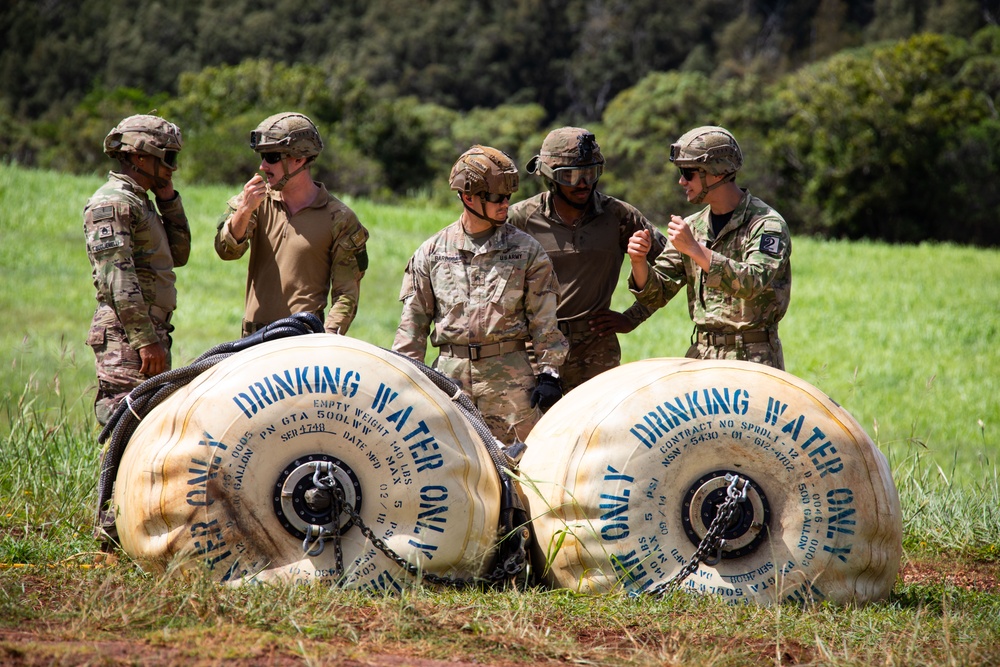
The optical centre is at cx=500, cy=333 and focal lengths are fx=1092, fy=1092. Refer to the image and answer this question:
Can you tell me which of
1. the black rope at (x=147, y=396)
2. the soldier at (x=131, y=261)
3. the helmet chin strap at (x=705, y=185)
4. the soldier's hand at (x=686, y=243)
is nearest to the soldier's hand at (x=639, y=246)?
the soldier's hand at (x=686, y=243)

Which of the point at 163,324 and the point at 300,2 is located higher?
the point at 300,2

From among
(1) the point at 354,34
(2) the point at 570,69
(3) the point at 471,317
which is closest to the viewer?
(3) the point at 471,317

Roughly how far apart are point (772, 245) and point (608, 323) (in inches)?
48.1

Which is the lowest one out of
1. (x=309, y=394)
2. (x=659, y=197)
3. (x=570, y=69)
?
(x=309, y=394)

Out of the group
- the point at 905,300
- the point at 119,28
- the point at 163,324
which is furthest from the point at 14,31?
the point at 163,324

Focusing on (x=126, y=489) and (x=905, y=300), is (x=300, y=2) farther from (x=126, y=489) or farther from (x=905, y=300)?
(x=126, y=489)

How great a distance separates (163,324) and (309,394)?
6.71 feet

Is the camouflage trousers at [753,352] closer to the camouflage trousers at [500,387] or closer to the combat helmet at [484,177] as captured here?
the camouflage trousers at [500,387]

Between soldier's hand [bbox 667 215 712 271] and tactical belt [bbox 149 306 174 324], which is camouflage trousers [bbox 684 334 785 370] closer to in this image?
soldier's hand [bbox 667 215 712 271]

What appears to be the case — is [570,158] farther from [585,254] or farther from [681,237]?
[681,237]

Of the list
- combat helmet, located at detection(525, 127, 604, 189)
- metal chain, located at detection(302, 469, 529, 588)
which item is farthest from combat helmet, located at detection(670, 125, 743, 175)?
metal chain, located at detection(302, 469, 529, 588)

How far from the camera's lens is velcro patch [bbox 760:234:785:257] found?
202 inches

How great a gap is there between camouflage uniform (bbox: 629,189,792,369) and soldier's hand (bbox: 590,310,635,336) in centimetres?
48

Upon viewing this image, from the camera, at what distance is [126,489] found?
416cm
